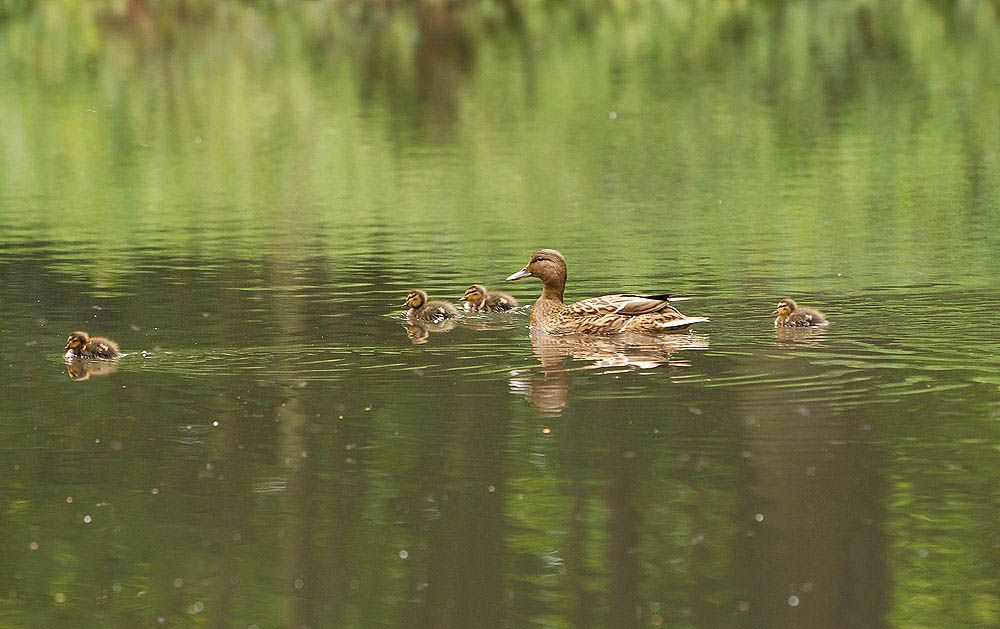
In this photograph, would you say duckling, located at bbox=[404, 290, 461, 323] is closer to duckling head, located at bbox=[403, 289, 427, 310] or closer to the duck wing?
duckling head, located at bbox=[403, 289, 427, 310]

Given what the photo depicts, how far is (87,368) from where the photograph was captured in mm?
12898

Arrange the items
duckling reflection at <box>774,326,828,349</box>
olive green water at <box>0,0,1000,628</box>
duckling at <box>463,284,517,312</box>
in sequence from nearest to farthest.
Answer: olive green water at <box>0,0,1000,628</box>, duckling reflection at <box>774,326,828,349</box>, duckling at <box>463,284,517,312</box>

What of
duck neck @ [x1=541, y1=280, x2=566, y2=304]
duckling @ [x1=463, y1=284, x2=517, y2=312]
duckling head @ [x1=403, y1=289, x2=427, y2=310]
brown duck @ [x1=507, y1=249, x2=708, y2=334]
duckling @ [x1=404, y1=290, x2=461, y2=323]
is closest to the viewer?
brown duck @ [x1=507, y1=249, x2=708, y2=334]

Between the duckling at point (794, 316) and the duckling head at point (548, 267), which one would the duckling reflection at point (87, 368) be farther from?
the duckling at point (794, 316)

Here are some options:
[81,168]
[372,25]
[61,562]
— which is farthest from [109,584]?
[372,25]

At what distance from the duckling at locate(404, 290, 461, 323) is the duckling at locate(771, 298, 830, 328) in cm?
262

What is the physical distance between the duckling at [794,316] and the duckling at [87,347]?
15.0ft

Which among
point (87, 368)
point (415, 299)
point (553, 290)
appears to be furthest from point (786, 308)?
point (87, 368)

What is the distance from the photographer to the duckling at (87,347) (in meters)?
13.1

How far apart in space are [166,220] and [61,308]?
23.7ft

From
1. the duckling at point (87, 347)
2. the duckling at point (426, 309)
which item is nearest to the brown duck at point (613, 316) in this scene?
the duckling at point (426, 309)

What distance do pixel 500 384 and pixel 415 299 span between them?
3.19 meters

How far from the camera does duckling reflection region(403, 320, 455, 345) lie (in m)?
13.9

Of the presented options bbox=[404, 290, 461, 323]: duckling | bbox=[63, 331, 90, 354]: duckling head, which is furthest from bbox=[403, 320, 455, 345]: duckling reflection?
bbox=[63, 331, 90, 354]: duckling head
